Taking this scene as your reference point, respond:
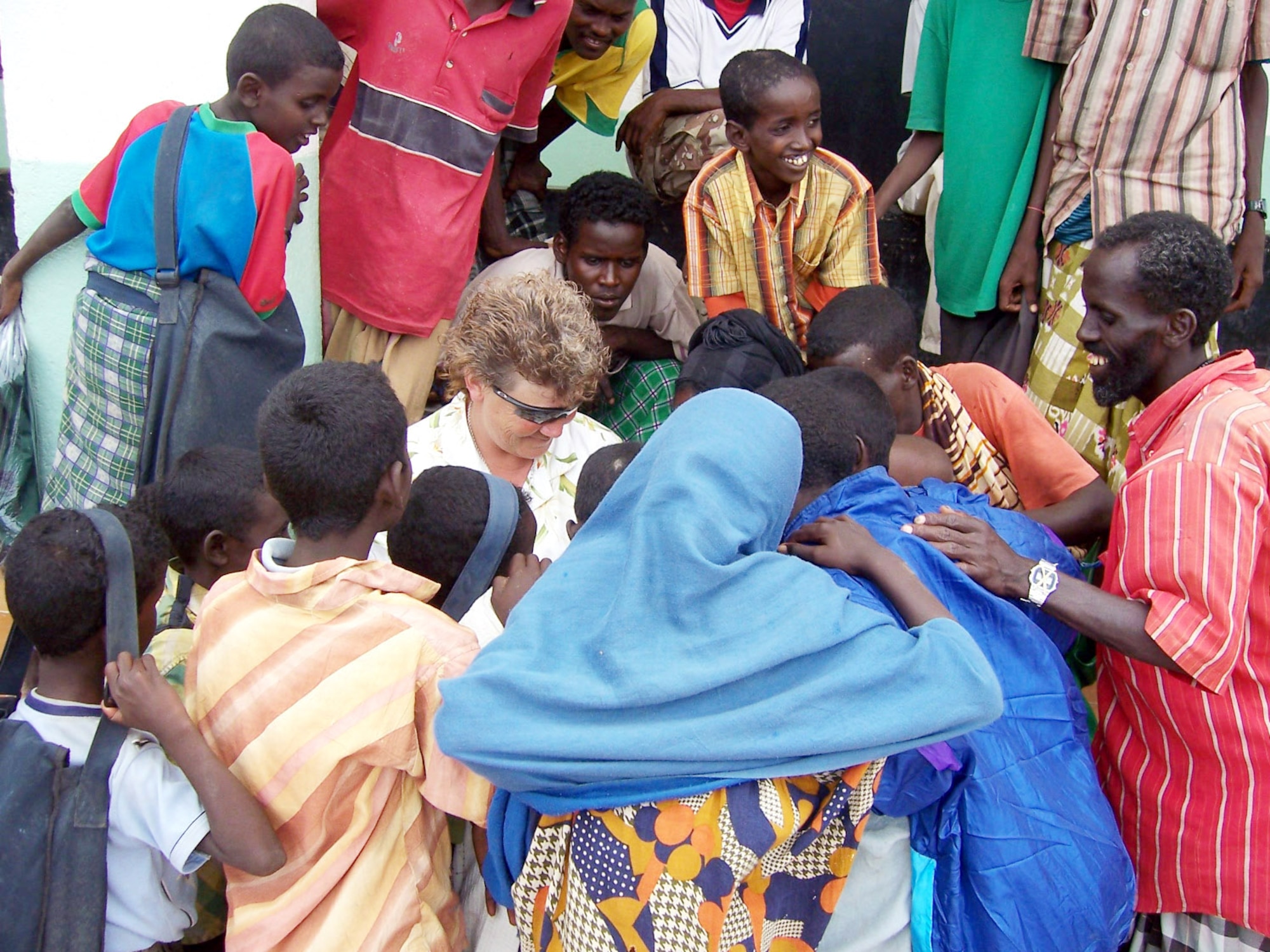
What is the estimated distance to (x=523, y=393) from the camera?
2.94 meters

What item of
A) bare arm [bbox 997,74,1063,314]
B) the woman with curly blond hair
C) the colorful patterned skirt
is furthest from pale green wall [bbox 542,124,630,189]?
the colorful patterned skirt

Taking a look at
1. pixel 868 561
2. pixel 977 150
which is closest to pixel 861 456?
pixel 868 561

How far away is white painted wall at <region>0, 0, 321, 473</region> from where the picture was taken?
318cm

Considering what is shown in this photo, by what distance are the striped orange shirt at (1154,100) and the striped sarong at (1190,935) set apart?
2.17 metres

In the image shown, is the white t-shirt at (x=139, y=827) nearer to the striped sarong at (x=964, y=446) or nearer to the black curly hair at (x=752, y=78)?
the striped sarong at (x=964, y=446)

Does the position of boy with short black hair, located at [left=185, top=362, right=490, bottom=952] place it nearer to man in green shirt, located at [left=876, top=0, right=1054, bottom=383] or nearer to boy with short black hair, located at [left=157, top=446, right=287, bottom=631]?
boy with short black hair, located at [left=157, top=446, right=287, bottom=631]

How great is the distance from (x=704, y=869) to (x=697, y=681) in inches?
11.2

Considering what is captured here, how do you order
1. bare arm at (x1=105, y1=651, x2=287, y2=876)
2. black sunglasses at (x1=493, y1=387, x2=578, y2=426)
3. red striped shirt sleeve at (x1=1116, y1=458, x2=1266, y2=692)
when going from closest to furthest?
bare arm at (x1=105, y1=651, x2=287, y2=876)
red striped shirt sleeve at (x1=1116, y1=458, x2=1266, y2=692)
black sunglasses at (x1=493, y1=387, x2=578, y2=426)

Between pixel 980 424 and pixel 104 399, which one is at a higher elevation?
pixel 980 424

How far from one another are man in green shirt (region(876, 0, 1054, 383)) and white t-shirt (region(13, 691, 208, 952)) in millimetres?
3059

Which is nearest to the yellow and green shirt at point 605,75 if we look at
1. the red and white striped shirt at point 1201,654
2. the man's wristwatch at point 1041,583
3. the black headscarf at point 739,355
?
the black headscarf at point 739,355

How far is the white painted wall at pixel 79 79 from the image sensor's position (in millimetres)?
3184

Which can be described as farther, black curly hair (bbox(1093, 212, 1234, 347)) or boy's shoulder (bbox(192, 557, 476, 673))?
black curly hair (bbox(1093, 212, 1234, 347))

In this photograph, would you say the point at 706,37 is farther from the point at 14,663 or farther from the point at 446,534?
the point at 14,663
